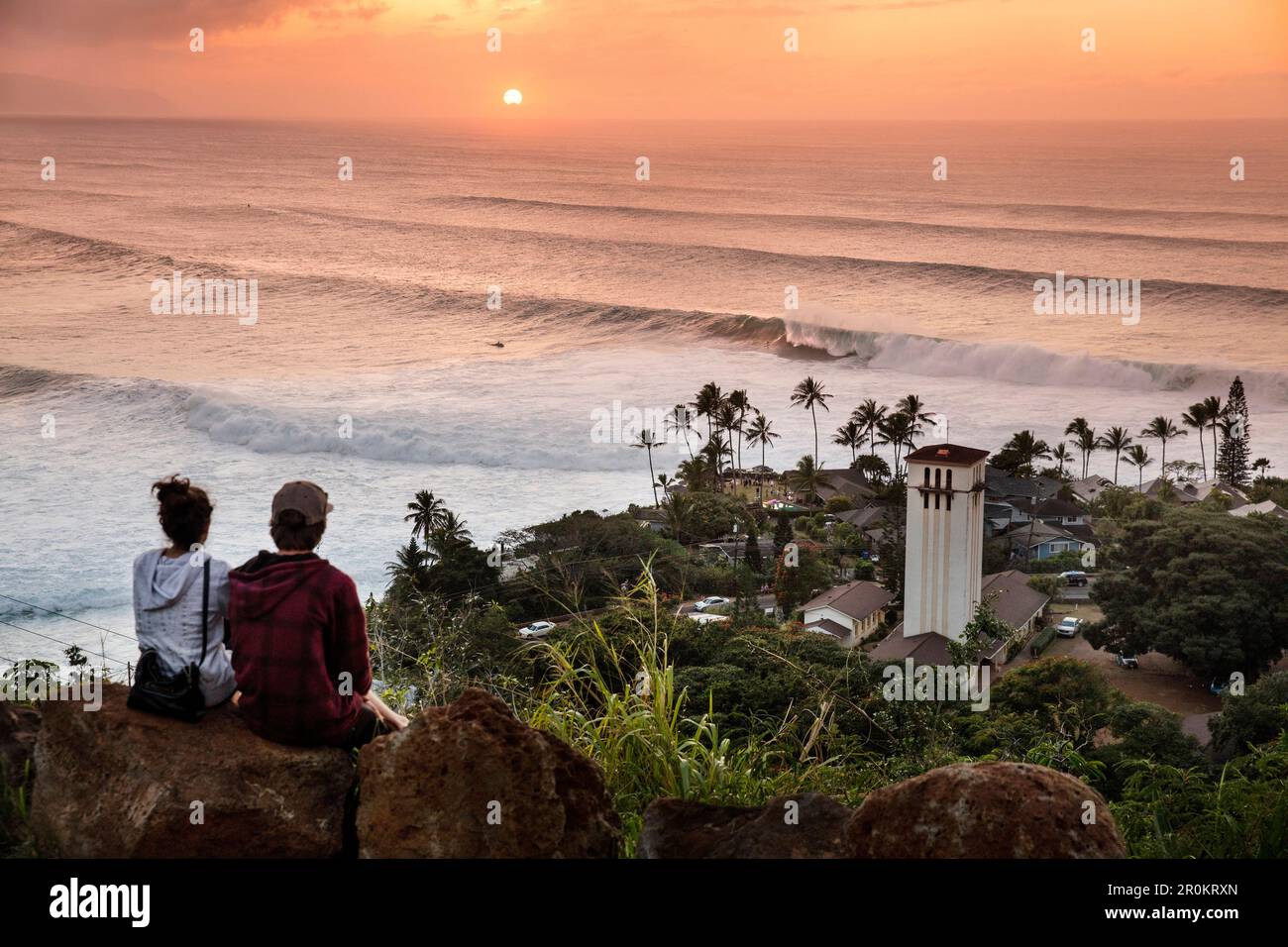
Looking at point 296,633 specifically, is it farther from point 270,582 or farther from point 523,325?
point 523,325

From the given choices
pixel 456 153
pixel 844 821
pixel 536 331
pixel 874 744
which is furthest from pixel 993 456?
pixel 456 153

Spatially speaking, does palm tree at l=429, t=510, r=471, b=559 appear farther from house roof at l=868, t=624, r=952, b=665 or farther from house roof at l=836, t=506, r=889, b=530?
house roof at l=836, t=506, r=889, b=530

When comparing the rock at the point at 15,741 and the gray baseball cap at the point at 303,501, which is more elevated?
the gray baseball cap at the point at 303,501

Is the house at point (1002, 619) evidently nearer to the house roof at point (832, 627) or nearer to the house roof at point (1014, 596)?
the house roof at point (1014, 596)

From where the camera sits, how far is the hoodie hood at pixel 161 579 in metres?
2.51

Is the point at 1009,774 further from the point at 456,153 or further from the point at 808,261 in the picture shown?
the point at 456,153

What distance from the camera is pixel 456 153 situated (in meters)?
69.7

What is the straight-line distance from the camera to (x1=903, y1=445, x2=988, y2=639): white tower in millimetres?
21219

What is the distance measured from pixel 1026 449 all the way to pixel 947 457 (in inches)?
233

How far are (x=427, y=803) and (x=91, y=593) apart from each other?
41.8 feet

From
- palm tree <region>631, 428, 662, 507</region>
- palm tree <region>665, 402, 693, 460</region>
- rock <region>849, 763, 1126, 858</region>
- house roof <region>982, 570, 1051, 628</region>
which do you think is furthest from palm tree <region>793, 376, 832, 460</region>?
rock <region>849, 763, 1126, 858</region>

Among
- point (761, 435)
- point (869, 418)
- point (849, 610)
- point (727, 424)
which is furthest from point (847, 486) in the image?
point (849, 610)

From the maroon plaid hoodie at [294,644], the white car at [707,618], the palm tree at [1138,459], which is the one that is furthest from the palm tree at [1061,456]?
the maroon plaid hoodie at [294,644]

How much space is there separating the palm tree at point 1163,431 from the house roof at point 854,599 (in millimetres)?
9406
